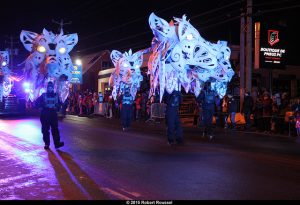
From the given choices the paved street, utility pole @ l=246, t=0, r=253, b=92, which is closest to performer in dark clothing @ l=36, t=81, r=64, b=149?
the paved street

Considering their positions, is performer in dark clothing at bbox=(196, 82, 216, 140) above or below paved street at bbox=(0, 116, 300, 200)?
above

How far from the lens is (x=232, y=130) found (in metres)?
18.6

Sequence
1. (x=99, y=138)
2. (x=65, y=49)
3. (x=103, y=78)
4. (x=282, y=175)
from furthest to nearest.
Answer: (x=103, y=78) < (x=65, y=49) < (x=99, y=138) < (x=282, y=175)

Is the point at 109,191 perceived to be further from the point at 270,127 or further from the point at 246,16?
the point at 246,16

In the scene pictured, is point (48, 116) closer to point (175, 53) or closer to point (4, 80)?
point (175, 53)

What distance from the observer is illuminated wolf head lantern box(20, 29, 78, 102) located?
2259cm

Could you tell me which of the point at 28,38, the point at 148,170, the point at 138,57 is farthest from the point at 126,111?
the point at 148,170

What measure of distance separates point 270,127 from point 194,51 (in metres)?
4.65

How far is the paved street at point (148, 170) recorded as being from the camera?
655 cm

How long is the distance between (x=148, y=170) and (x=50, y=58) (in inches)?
615

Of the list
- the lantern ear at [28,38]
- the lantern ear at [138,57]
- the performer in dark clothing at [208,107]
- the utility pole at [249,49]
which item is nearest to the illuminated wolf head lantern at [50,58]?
the lantern ear at [28,38]

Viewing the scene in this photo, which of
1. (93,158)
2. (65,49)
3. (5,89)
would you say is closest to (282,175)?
(93,158)

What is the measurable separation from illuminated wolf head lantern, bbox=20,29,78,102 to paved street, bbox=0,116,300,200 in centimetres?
986

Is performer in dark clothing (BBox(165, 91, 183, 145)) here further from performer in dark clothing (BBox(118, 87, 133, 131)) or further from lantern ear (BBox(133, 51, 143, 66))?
lantern ear (BBox(133, 51, 143, 66))
